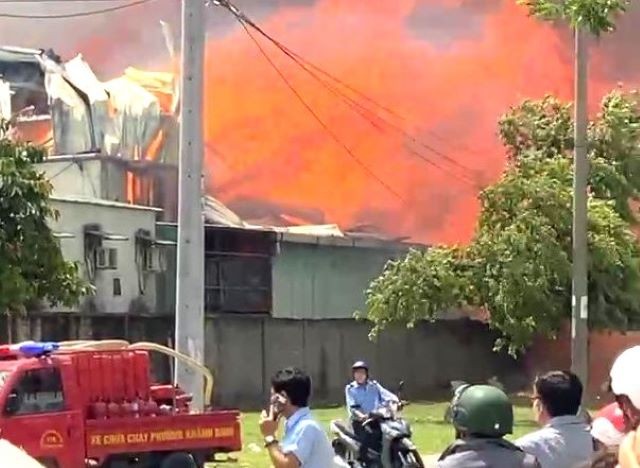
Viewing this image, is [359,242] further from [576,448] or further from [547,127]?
[576,448]

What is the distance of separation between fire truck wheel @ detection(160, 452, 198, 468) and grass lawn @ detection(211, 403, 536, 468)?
308cm

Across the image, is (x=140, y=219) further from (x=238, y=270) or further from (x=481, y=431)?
(x=481, y=431)

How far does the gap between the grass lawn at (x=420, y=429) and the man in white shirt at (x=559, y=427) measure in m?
11.9

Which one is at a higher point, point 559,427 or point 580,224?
point 580,224

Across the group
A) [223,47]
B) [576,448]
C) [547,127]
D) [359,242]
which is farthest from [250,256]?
[576,448]

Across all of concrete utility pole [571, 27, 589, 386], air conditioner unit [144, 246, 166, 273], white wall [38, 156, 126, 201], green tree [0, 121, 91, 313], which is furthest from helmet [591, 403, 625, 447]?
white wall [38, 156, 126, 201]

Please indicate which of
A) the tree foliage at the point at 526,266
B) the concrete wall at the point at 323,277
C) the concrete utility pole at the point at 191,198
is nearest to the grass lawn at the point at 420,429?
the tree foliage at the point at 526,266

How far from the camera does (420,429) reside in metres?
25.1

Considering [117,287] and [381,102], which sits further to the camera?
[381,102]

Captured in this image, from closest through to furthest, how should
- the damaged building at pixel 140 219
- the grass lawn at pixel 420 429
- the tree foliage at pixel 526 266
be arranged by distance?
the grass lawn at pixel 420 429 → the tree foliage at pixel 526 266 → the damaged building at pixel 140 219

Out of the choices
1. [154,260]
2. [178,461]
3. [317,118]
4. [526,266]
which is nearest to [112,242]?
[154,260]

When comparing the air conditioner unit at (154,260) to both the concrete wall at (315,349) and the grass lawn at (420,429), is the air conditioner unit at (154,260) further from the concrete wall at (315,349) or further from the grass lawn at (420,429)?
the grass lawn at (420,429)

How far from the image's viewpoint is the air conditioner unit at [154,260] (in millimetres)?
32938

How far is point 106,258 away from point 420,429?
→ 31.9 feet
